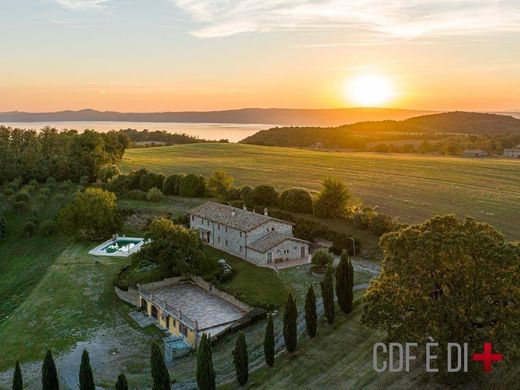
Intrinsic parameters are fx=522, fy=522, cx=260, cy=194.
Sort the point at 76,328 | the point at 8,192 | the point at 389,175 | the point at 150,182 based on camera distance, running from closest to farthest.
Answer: the point at 76,328
the point at 150,182
the point at 8,192
the point at 389,175

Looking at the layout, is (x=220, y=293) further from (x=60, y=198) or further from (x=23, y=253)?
(x=60, y=198)

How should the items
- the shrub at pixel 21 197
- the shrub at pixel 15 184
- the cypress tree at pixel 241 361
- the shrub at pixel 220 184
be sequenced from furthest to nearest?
1. the shrub at pixel 15 184
2. the shrub at pixel 21 197
3. the shrub at pixel 220 184
4. the cypress tree at pixel 241 361

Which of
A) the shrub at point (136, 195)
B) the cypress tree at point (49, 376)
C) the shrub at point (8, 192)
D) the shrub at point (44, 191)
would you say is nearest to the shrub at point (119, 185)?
the shrub at point (136, 195)

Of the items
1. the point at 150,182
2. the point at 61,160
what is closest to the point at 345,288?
the point at 150,182

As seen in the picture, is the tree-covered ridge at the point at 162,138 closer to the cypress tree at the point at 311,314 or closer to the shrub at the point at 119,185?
the shrub at the point at 119,185

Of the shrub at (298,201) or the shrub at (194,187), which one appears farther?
the shrub at (194,187)

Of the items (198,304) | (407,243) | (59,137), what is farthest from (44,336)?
(59,137)
